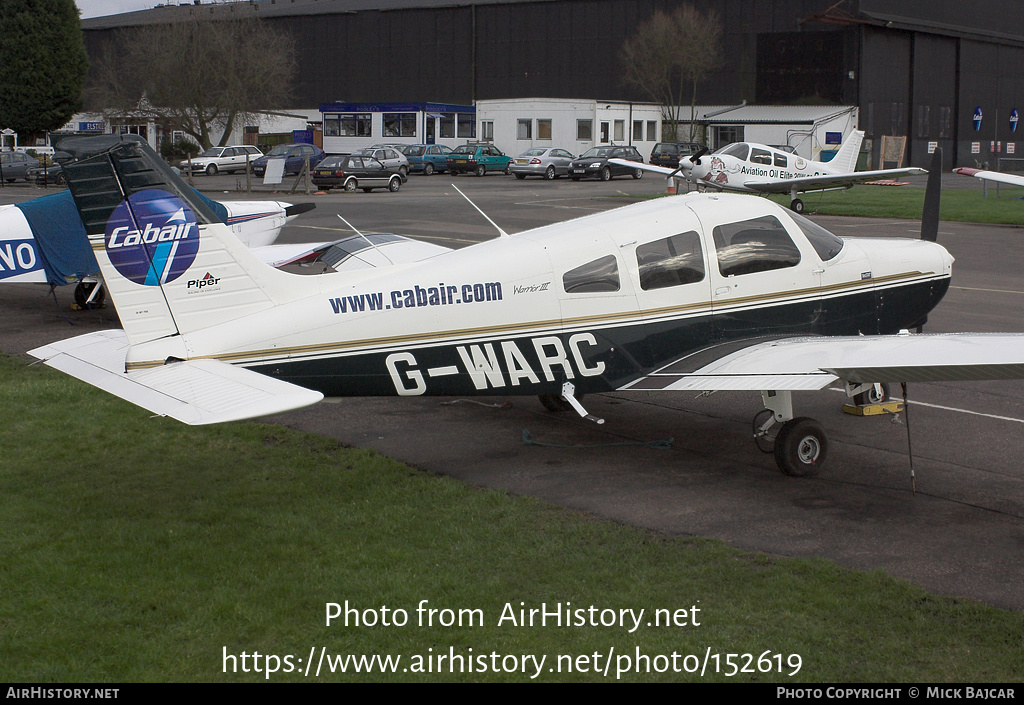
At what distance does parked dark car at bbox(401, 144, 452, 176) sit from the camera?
60.2 meters

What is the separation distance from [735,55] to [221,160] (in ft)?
122

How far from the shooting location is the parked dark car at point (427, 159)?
6016 centimetres

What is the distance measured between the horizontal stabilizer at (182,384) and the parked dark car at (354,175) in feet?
126

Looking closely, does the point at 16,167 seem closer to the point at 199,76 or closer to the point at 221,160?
the point at 221,160

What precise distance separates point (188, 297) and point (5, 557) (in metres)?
2.28

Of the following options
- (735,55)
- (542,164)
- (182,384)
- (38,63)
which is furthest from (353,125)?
Answer: (182,384)

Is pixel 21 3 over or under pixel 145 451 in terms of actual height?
over

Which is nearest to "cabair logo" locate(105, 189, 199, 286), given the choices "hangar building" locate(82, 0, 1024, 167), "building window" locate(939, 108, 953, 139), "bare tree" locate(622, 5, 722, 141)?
"hangar building" locate(82, 0, 1024, 167)

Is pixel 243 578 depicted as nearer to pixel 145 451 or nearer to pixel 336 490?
Result: pixel 336 490

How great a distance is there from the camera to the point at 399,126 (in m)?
70.3

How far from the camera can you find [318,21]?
273 ft

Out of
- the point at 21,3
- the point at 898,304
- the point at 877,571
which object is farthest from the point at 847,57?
the point at 877,571

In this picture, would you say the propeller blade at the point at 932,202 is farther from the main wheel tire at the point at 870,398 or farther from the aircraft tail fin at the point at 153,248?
Answer: the aircraft tail fin at the point at 153,248

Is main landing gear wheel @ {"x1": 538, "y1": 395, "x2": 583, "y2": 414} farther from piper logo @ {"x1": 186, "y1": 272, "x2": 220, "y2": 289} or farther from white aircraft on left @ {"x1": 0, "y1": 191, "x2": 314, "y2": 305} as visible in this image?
white aircraft on left @ {"x1": 0, "y1": 191, "x2": 314, "y2": 305}
